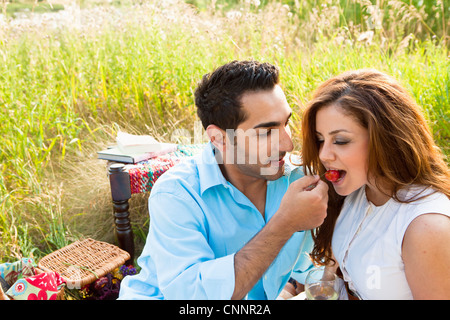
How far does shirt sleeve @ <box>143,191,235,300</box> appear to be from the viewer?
77.4 inches

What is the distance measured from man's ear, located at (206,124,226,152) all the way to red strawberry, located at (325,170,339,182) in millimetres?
733

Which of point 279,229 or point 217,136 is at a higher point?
point 217,136

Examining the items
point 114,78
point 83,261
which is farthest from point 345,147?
point 114,78

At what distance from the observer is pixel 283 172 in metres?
2.52

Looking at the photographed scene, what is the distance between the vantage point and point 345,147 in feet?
6.59

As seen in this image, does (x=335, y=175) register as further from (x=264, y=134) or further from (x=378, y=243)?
(x=264, y=134)

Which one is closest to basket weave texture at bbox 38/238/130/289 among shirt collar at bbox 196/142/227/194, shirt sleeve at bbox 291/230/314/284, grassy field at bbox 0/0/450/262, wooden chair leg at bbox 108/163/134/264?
wooden chair leg at bbox 108/163/134/264

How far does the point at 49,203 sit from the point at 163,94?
6.02 ft

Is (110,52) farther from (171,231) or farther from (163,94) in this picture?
(171,231)

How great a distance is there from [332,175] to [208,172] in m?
0.68

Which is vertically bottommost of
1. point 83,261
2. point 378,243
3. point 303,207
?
point 83,261

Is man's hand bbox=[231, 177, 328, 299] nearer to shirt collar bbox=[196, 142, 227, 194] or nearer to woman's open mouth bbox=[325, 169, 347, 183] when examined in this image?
woman's open mouth bbox=[325, 169, 347, 183]
